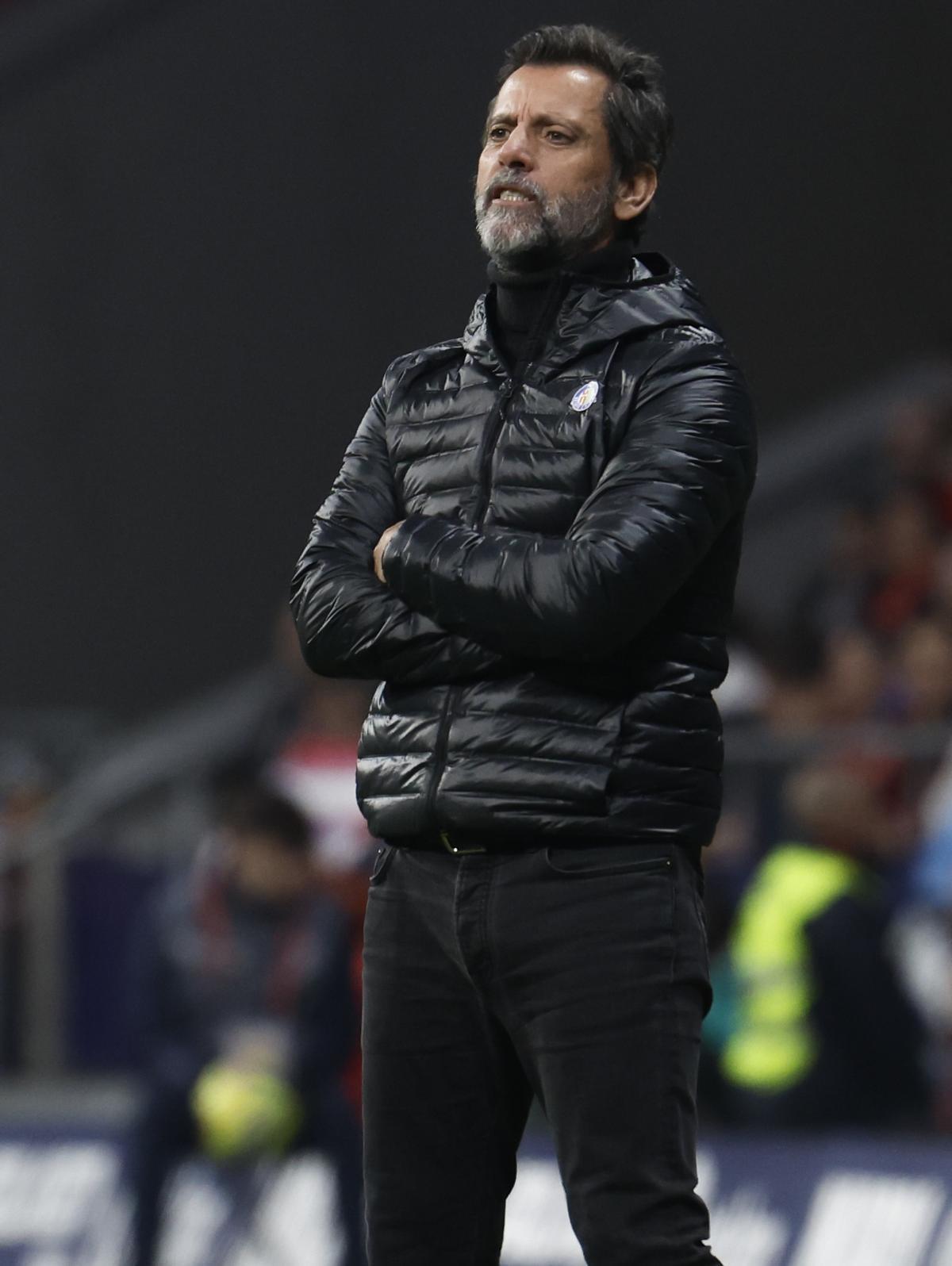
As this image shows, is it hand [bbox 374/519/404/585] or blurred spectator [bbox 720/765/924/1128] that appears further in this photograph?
blurred spectator [bbox 720/765/924/1128]

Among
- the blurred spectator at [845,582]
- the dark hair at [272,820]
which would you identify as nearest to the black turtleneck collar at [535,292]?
the dark hair at [272,820]

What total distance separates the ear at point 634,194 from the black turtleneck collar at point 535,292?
0.05m

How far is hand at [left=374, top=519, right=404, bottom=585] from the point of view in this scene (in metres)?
3.21

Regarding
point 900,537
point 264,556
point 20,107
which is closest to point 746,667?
point 900,537

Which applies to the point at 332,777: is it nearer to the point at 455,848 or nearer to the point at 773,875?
the point at 773,875

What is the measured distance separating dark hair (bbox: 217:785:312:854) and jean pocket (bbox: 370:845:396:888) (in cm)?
328

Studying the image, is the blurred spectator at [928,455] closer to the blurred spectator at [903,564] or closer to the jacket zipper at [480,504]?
the blurred spectator at [903,564]

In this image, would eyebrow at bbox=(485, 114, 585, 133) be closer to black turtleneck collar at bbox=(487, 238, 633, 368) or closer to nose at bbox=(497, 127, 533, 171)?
nose at bbox=(497, 127, 533, 171)

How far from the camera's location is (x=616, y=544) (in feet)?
9.91

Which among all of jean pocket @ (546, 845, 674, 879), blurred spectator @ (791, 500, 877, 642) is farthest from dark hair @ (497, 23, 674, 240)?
blurred spectator @ (791, 500, 877, 642)

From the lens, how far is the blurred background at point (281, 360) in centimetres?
829

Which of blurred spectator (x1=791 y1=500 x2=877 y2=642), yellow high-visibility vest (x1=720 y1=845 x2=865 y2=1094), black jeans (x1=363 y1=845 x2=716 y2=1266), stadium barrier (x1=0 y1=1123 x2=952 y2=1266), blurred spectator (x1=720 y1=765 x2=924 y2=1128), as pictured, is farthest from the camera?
blurred spectator (x1=791 y1=500 x2=877 y2=642)

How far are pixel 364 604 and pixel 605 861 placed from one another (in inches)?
19.1

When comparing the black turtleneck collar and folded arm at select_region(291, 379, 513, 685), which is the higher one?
the black turtleneck collar
